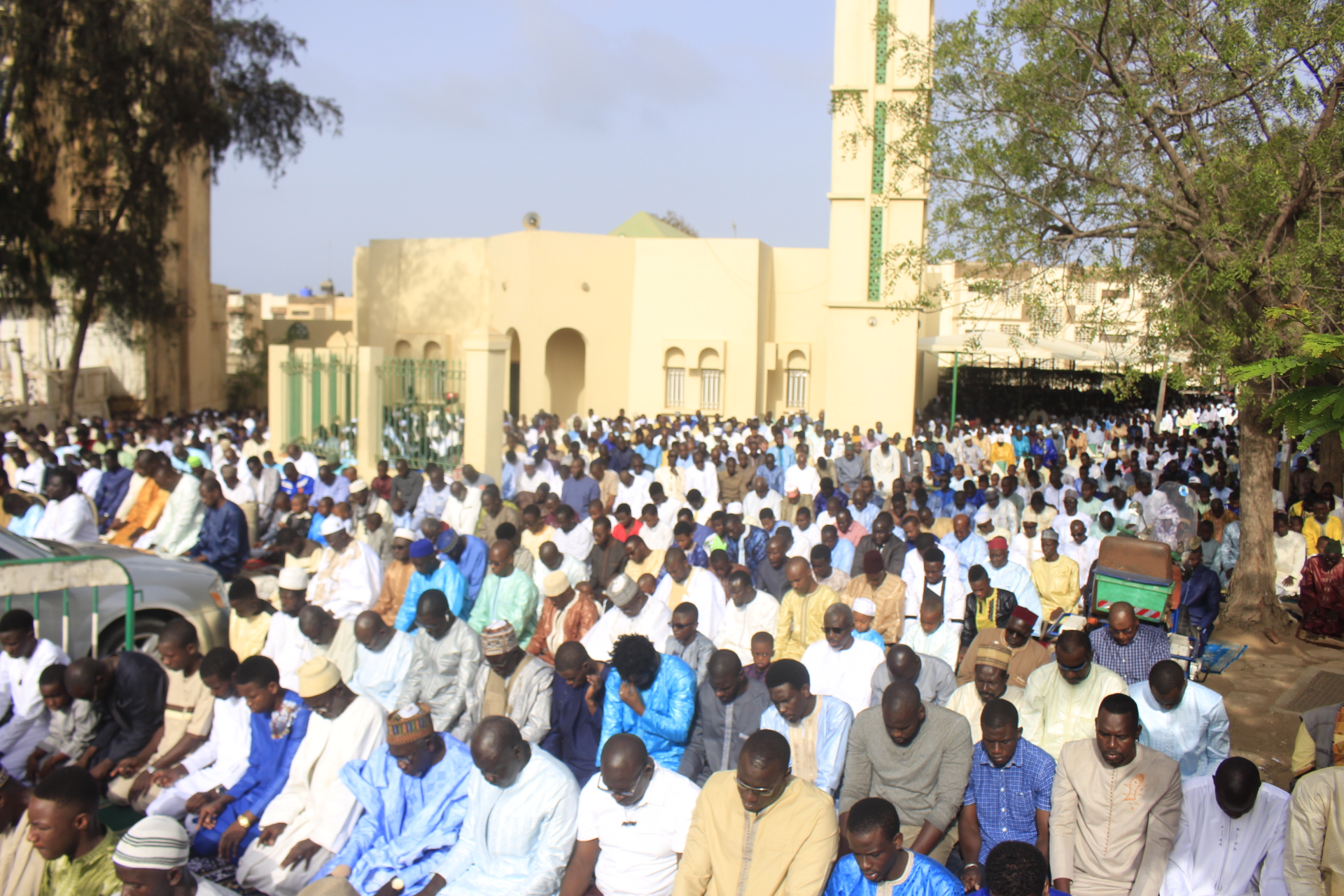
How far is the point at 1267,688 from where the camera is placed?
8469 mm

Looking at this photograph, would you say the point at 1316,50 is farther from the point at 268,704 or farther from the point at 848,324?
the point at 848,324

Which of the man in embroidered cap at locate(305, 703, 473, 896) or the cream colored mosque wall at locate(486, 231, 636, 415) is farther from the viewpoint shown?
the cream colored mosque wall at locate(486, 231, 636, 415)

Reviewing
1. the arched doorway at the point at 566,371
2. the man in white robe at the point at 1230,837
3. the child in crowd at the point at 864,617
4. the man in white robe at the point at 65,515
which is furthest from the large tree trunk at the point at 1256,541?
the arched doorway at the point at 566,371

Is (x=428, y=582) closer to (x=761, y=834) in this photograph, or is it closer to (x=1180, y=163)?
(x=761, y=834)

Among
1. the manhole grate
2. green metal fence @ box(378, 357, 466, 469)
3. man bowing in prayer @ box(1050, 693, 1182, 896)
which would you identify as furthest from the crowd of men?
green metal fence @ box(378, 357, 466, 469)

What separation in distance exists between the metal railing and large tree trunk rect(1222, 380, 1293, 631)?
9280mm

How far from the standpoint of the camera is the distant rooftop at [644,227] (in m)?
29.6

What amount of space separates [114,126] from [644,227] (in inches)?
547

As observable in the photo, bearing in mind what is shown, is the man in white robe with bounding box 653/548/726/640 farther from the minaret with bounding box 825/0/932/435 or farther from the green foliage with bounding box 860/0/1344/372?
the minaret with bounding box 825/0/932/435

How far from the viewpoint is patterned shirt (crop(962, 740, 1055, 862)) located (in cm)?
450

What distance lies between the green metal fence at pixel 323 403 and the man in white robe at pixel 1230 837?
11.5 m

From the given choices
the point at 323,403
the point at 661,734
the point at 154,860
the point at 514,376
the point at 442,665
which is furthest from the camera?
the point at 514,376

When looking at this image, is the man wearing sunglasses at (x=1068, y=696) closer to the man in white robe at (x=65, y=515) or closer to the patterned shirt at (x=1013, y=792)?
the patterned shirt at (x=1013, y=792)

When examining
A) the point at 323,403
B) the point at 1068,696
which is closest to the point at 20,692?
the point at 1068,696
